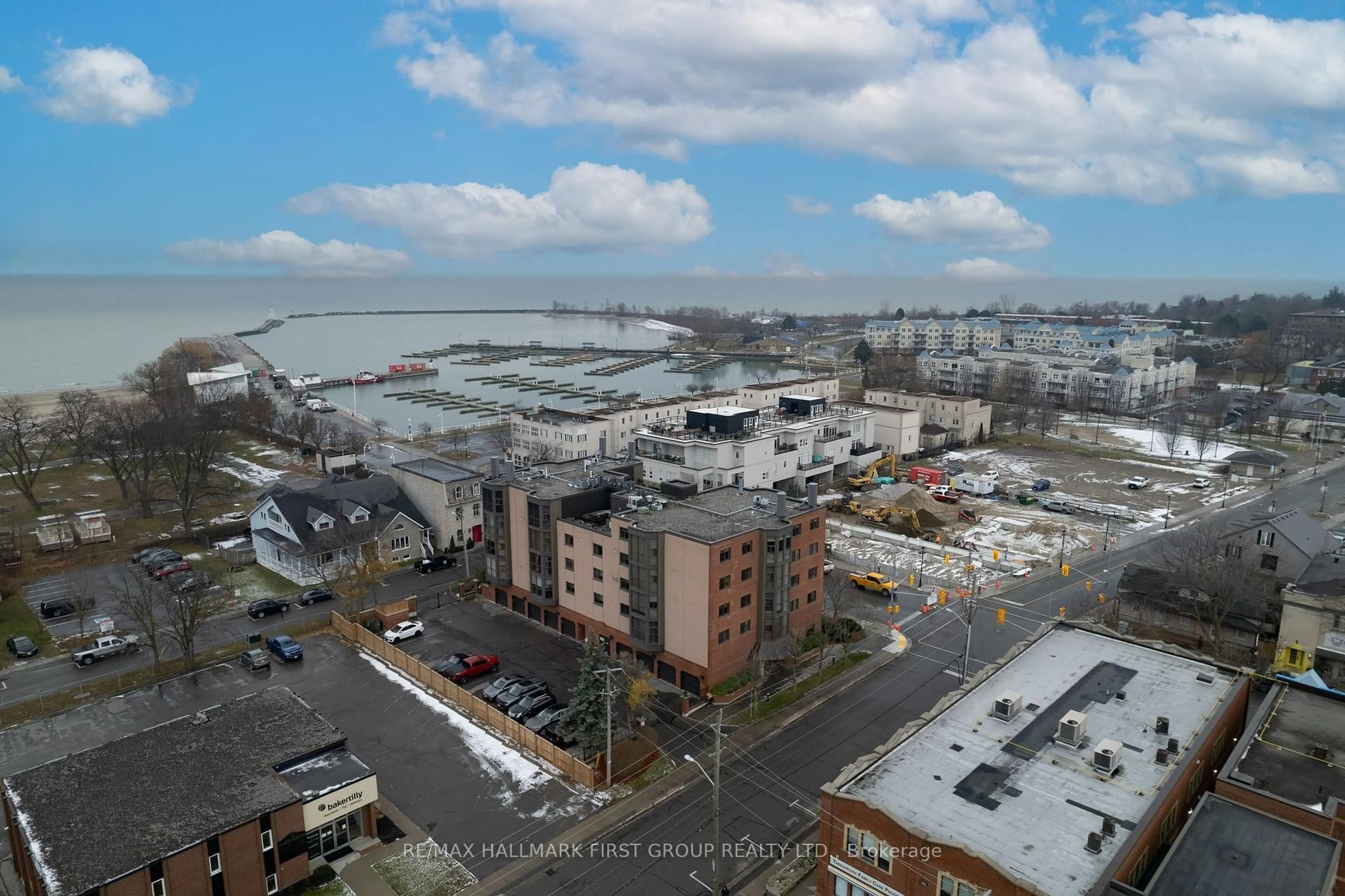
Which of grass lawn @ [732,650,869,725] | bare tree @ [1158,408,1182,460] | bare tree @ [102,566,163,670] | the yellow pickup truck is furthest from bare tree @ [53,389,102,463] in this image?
bare tree @ [1158,408,1182,460]

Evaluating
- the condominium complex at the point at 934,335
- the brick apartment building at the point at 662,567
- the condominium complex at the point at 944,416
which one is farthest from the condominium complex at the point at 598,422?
the condominium complex at the point at 934,335

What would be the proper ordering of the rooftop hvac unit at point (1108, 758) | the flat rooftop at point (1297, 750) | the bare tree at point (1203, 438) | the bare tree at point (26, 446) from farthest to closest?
the bare tree at point (1203, 438) < the bare tree at point (26, 446) < the rooftop hvac unit at point (1108, 758) < the flat rooftop at point (1297, 750)

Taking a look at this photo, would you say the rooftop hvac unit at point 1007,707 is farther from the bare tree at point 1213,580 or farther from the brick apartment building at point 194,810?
the bare tree at point 1213,580

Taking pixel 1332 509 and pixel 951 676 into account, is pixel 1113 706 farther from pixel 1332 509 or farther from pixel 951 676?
pixel 1332 509

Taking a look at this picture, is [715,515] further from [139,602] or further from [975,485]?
[975,485]

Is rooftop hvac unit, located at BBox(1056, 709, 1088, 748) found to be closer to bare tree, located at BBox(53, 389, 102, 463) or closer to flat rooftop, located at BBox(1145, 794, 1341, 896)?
flat rooftop, located at BBox(1145, 794, 1341, 896)

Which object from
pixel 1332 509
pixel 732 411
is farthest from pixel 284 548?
pixel 1332 509

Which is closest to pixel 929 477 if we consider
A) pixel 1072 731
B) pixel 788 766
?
pixel 788 766
